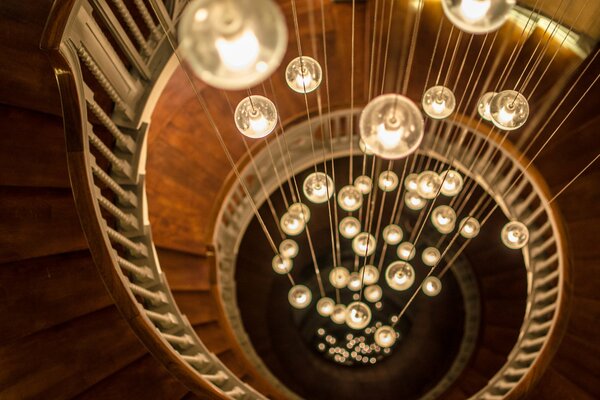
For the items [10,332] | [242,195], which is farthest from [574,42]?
[10,332]

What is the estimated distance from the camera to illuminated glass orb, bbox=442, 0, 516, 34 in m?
1.06

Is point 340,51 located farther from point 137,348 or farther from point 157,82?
point 137,348

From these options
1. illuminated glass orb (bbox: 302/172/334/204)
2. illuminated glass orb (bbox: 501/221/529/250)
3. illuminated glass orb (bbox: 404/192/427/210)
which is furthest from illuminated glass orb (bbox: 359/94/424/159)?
illuminated glass orb (bbox: 404/192/427/210)

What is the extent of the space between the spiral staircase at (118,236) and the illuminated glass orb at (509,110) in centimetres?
158

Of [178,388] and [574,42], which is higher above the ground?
[574,42]

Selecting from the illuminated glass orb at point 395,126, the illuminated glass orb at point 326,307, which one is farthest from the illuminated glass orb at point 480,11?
the illuminated glass orb at point 326,307

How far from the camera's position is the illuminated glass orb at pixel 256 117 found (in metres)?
1.79

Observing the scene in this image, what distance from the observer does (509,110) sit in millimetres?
1908

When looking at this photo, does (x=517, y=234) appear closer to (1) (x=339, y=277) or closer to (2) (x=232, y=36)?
(1) (x=339, y=277)

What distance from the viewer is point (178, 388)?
285 centimetres

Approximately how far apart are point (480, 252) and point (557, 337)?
2371 mm

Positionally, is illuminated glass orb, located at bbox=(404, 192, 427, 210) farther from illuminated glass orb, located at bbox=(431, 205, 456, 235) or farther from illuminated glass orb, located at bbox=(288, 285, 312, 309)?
illuminated glass orb, located at bbox=(288, 285, 312, 309)

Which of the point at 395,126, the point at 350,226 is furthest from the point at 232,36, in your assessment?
the point at 350,226

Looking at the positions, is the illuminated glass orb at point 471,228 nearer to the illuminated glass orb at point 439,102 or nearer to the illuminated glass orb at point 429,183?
the illuminated glass orb at point 429,183
